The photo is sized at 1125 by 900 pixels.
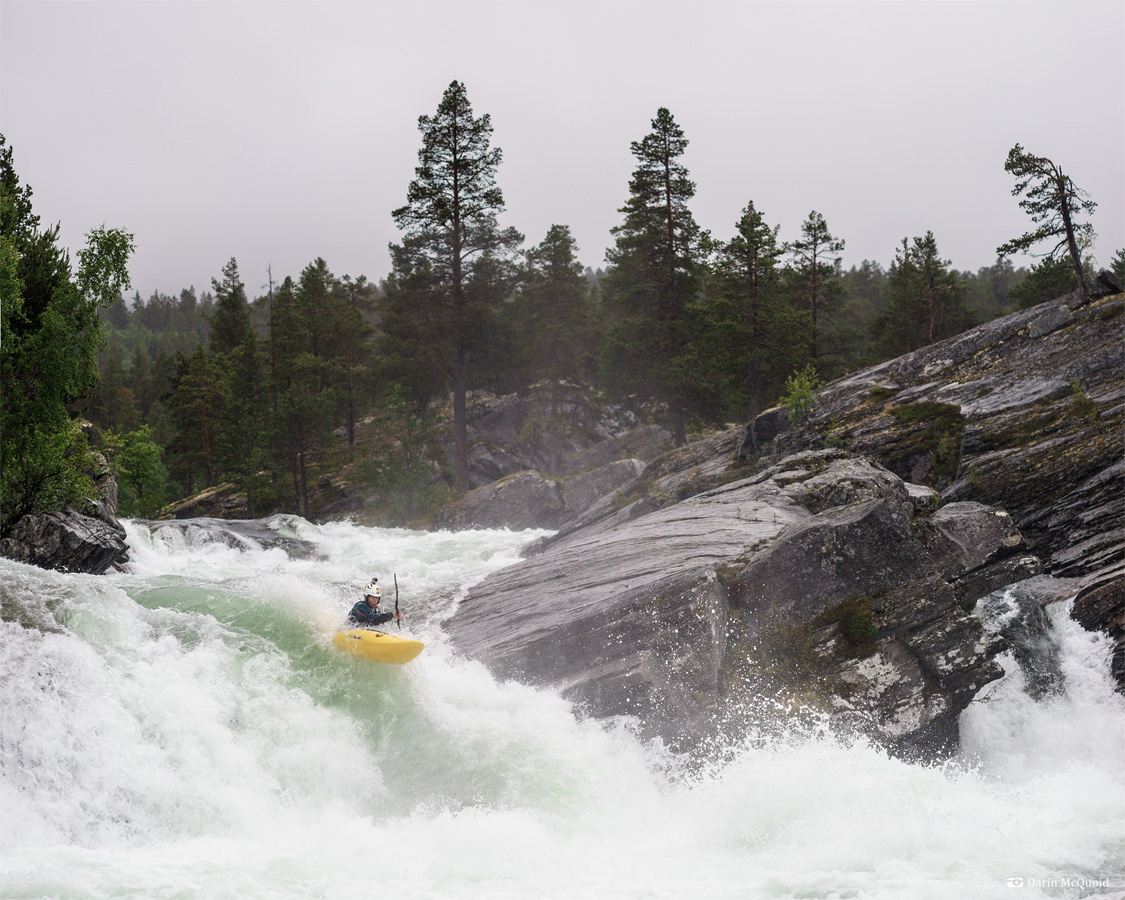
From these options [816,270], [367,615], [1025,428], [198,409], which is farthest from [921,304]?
[198,409]

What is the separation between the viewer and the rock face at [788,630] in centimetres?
1278

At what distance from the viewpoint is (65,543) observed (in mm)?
19234

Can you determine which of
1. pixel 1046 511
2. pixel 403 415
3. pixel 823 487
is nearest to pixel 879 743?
pixel 823 487

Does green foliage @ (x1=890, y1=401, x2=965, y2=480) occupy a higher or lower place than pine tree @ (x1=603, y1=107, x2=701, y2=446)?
lower

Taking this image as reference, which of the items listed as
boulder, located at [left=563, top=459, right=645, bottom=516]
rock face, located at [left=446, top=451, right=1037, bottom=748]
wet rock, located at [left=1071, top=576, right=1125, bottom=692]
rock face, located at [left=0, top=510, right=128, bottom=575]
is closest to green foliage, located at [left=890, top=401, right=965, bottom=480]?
rock face, located at [left=446, top=451, right=1037, bottom=748]

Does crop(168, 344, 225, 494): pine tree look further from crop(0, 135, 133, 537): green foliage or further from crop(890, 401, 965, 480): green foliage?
crop(890, 401, 965, 480): green foliage

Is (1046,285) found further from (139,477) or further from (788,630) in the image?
(139,477)

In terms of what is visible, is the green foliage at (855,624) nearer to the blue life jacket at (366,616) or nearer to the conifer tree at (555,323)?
the blue life jacket at (366,616)

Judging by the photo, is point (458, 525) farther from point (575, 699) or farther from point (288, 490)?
point (575, 699)

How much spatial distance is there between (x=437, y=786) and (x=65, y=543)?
14.1m

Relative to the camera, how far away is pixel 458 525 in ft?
120

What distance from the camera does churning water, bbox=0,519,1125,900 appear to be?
910 centimetres

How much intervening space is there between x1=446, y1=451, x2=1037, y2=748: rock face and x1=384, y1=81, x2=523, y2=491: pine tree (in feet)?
87.3

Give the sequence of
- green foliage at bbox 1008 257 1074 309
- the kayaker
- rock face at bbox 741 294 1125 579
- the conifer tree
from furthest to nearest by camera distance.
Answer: the conifer tree
green foliage at bbox 1008 257 1074 309
rock face at bbox 741 294 1125 579
the kayaker
